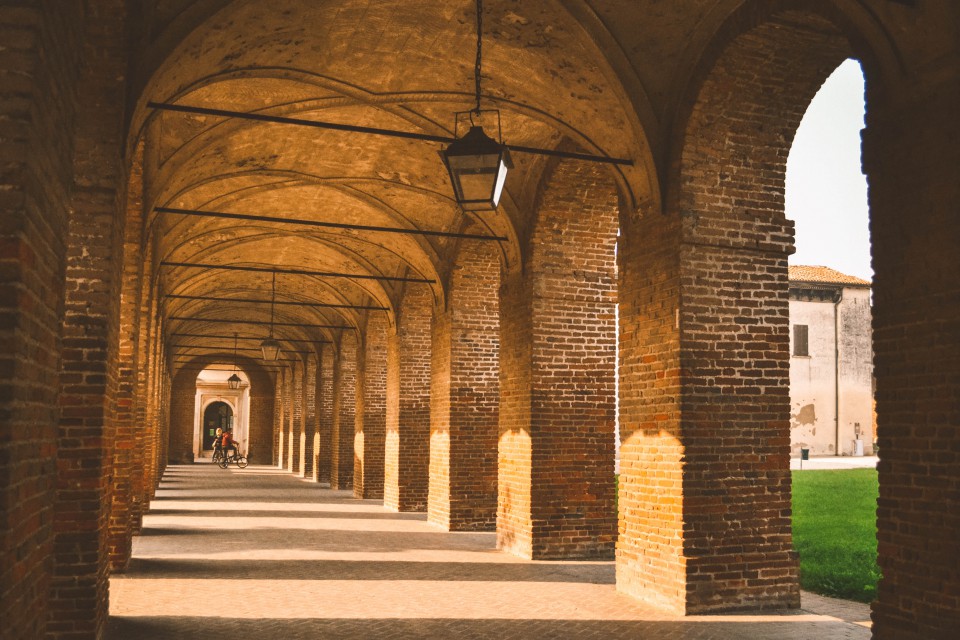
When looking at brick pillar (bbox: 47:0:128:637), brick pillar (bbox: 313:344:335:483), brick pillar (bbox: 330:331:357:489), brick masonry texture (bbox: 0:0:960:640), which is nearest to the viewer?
brick masonry texture (bbox: 0:0:960:640)

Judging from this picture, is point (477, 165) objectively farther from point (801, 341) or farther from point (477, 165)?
point (801, 341)

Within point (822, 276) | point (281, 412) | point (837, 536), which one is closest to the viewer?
point (837, 536)

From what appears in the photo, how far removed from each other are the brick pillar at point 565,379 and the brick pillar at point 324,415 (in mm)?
16207

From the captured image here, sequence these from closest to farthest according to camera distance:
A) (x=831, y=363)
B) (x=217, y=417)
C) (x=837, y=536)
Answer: (x=837, y=536)
(x=831, y=363)
(x=217, y=417)

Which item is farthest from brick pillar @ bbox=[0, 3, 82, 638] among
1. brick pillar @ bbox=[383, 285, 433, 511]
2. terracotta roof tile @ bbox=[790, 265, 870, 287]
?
terracotta roof tile @ bbox=[790, 265, 870, 287]

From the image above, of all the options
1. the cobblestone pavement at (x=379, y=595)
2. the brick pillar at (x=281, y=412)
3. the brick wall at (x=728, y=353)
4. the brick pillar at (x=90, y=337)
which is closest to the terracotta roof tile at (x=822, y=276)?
the brick pillar at (x=281, y=412)

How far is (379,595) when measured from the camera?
797 cm

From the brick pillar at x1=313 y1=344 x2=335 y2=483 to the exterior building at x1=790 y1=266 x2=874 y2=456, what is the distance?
67.8ft

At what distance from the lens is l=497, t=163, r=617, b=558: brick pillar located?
10.5 meters

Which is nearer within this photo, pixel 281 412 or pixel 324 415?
pixel 324 415

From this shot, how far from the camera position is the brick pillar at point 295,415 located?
3378 cm

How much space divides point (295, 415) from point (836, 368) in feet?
76.0

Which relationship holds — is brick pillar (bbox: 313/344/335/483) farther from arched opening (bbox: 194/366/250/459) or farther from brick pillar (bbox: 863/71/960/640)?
brick pillar (bbox: 863/71/960/640)

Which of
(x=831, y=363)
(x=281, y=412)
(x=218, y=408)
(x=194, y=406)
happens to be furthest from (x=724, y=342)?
(x=218, y=408)
